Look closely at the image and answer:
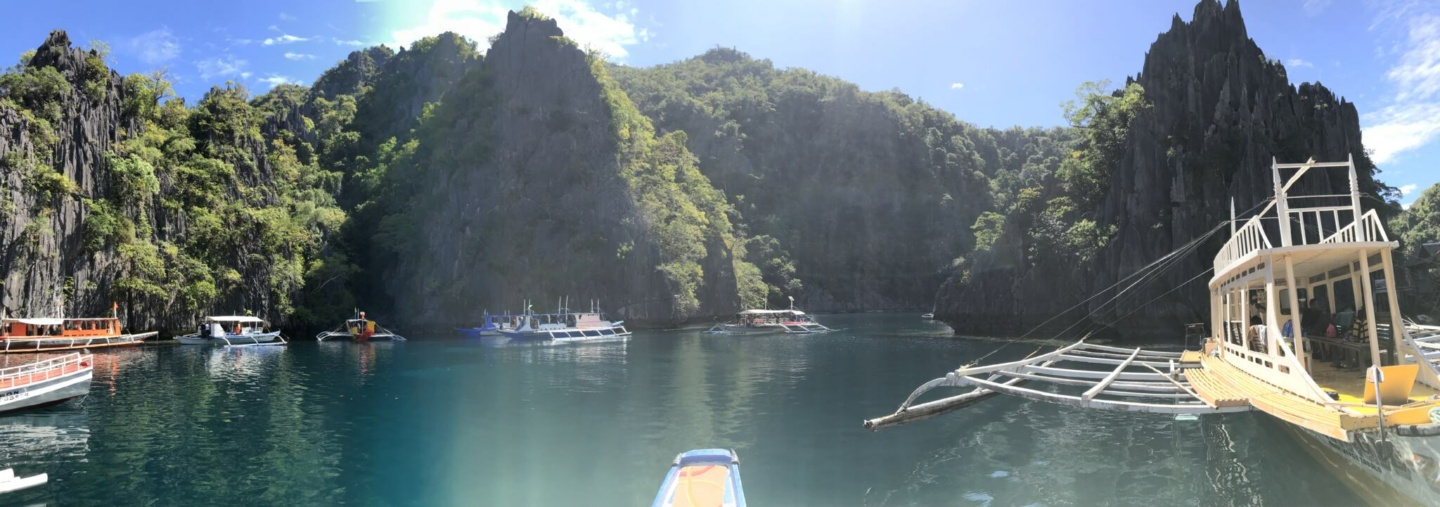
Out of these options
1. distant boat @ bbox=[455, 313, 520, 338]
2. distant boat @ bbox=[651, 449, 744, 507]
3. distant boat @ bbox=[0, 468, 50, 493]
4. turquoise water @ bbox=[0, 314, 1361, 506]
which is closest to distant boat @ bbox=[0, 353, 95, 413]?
turquoise water @ bbox=[0, 314, 1361, 506]

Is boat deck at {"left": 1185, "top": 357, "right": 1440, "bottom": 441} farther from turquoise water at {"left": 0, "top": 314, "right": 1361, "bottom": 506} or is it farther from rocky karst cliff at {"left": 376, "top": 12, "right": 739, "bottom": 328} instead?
rocky karst cliff at {"left": 376, "top": 12, "right": 739, "bottom": 328}

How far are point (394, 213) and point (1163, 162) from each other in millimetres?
84609

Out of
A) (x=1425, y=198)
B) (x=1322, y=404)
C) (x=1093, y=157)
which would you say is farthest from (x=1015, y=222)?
(x=1322, y=404)

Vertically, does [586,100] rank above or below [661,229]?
above

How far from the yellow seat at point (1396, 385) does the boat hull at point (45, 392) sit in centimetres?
3339

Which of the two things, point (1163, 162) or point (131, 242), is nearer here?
point (1163, 162)

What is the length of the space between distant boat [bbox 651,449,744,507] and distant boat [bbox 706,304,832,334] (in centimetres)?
6041

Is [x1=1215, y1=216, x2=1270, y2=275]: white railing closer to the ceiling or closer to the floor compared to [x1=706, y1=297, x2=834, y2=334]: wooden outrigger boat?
closer to the ceiling

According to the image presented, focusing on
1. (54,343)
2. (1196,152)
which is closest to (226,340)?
(54,343)

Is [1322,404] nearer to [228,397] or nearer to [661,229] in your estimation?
[228,397]

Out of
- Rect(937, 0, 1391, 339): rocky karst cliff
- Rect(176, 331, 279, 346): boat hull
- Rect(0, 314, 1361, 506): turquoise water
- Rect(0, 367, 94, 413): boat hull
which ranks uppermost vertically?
Rect(937, 0, 1391, 339): rocky karst cliff

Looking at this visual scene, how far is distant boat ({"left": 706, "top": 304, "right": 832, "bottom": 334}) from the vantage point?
242 ft

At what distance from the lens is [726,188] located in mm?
142375

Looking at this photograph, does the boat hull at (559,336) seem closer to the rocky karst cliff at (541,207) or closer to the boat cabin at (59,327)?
the rocky karst cliff at (541,207)
